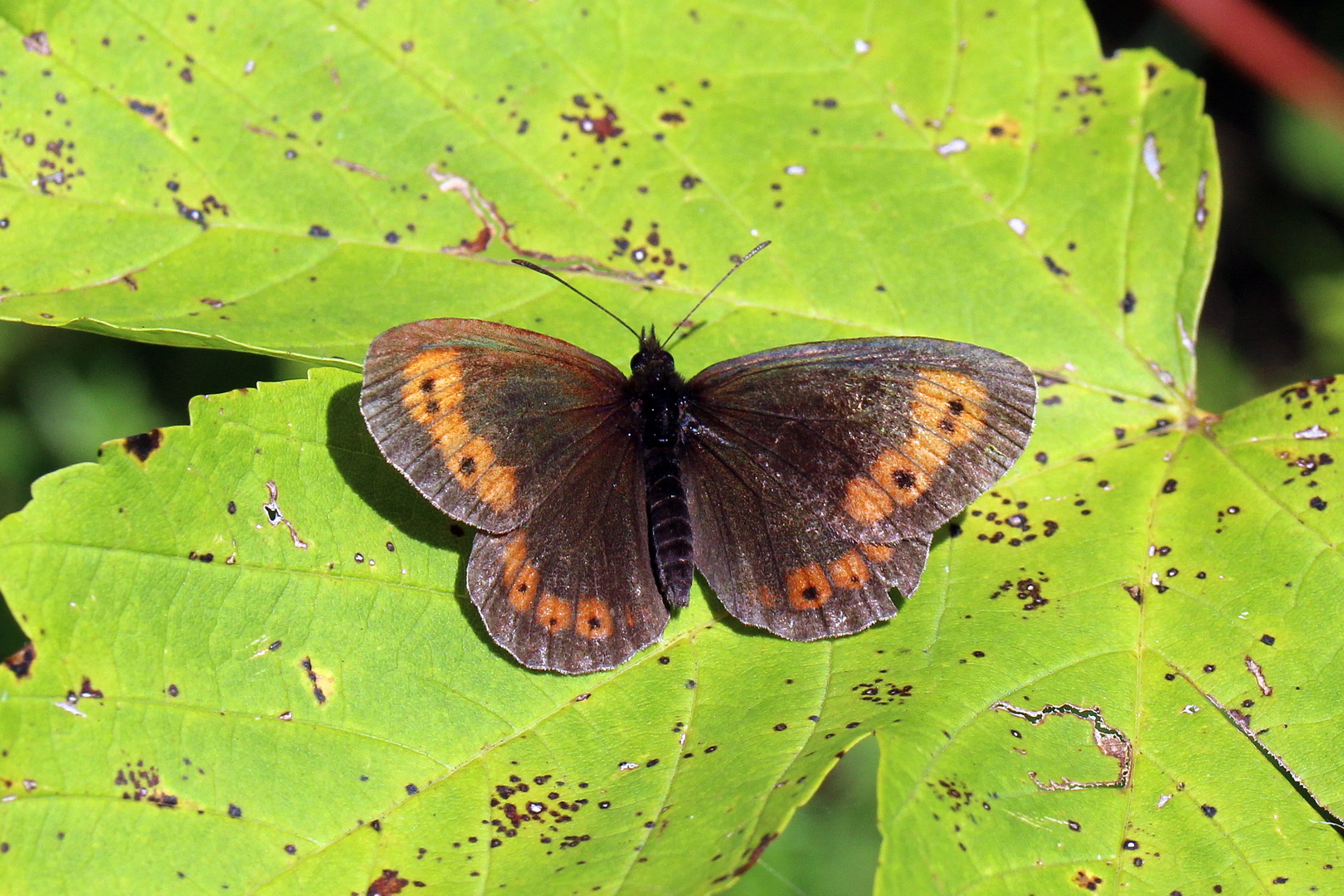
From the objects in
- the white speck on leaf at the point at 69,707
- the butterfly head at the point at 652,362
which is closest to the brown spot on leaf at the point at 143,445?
the white speck on leaf at the point at 69,707

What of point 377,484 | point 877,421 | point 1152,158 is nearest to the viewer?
point 377,484

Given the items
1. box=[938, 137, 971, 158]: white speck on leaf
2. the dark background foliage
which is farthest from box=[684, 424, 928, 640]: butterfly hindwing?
the dark background foliage

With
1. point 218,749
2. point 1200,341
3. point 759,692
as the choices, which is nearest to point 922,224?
point 759,692

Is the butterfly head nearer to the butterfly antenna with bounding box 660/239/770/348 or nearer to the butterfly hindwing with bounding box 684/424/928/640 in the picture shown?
the butterfly antenna with bounding box 660/239/770/348

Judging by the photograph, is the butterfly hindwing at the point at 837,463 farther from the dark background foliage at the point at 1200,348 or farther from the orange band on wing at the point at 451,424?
the dark background foliage at the point at 1200,348

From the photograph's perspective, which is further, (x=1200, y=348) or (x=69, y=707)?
(x=1200, y=348)

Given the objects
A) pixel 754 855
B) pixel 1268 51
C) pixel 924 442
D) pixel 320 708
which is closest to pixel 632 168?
pixel 924 442

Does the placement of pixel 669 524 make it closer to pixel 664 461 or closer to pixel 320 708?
pixel 664 461
